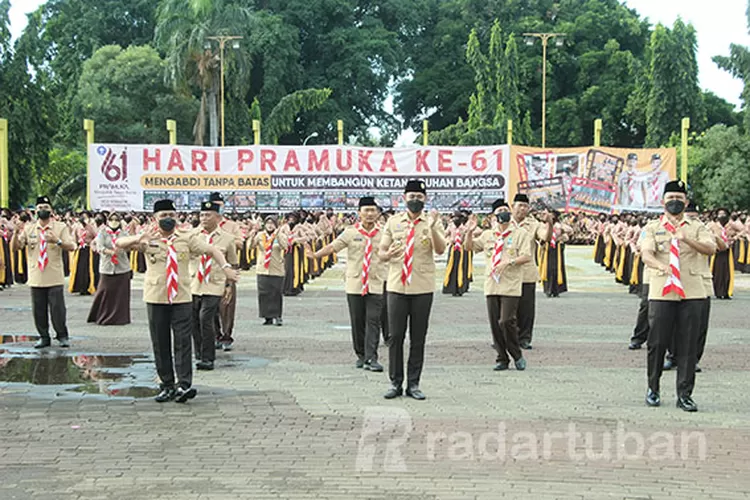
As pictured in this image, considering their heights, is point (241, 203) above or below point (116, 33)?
below

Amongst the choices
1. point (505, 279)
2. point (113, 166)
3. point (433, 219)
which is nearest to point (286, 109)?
point (113, 166)

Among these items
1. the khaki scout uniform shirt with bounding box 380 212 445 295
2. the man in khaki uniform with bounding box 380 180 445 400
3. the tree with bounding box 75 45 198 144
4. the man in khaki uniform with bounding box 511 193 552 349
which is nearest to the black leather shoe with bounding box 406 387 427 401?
the man in khaki uniform with bounding box 380 180 445 400

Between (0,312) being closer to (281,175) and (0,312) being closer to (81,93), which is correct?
(281,175)

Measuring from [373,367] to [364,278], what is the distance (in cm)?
102

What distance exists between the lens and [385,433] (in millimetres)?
8336

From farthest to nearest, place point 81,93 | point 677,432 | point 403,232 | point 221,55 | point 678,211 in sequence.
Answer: point 81,93, point 221,55, point 403,232, point 678,211, point 677,432

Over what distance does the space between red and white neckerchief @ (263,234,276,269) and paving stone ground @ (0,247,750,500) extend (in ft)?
9.80

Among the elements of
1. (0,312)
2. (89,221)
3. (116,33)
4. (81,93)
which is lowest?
(0,312)

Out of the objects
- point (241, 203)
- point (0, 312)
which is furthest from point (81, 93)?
point (0, 312)

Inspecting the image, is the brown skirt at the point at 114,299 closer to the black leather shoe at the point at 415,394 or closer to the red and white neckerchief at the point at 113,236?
the red and white neckerchief at the point at 113,236

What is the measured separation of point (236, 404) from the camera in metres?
9.62

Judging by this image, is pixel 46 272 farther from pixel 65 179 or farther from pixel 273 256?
pixel 65 179

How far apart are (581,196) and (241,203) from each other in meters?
9.95

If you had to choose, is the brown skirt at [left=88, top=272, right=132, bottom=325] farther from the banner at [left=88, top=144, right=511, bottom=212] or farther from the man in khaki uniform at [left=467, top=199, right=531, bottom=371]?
the banner at [left=88, top=144, right=511, bottom=212]
